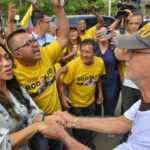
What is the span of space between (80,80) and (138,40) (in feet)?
5.22

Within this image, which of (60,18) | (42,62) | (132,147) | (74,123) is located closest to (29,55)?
(42,62)

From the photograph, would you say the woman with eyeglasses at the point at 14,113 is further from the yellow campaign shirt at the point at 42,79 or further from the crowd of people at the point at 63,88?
the yellow campaign shirt at the point at 42,79

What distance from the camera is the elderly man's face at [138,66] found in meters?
1.12

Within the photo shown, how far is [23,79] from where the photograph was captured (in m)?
1.81

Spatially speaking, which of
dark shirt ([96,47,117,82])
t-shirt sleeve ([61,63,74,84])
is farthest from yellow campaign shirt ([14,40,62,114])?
dark shirt ([96,47,117,82])

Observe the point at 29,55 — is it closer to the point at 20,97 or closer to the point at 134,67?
the point at 20,97

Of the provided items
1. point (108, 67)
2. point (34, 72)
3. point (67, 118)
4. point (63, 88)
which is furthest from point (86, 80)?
point (34, 72)

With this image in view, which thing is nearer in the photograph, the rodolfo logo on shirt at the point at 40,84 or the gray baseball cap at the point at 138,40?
the gray baseball cap at the point at 138,40

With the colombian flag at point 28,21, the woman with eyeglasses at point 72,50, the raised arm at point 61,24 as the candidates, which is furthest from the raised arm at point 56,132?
the colombian flag at point 28,21

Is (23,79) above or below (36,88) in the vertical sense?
above

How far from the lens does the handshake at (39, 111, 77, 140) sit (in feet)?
5.33

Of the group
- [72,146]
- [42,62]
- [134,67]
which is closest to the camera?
[134,67]

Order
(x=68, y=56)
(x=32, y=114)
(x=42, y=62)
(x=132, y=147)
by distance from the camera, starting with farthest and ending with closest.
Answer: (x=68, y=56) < (x=42, y=62) < (x=32, y=114) < (x=132, y=147)

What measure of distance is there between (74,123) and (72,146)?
509 millimetres
